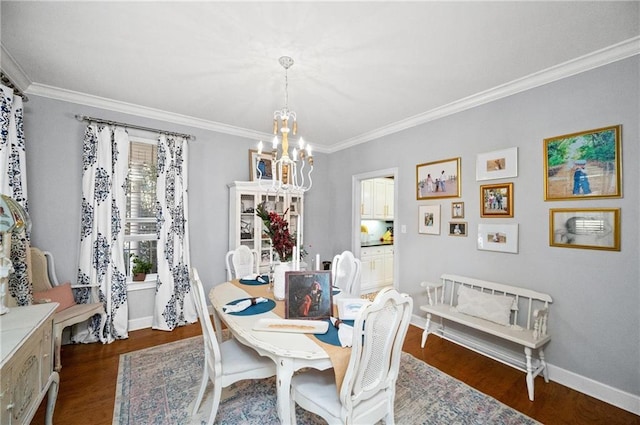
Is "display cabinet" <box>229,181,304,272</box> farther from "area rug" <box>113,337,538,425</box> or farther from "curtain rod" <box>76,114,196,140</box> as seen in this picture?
"area rug" <box>113,337,538,425</box>

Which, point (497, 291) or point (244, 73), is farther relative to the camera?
point (497, 291)

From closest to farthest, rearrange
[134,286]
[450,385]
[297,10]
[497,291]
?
[297,10] < [450,385] < [497,291] < [134,286]

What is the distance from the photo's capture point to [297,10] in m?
1.67

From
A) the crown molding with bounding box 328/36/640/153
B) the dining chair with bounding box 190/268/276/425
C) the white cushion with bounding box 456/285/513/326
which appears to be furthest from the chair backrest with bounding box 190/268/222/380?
the crown molding with bounding box 328/36/640/153

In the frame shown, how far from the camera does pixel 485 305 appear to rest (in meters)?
2.59

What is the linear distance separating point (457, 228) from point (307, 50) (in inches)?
94.7

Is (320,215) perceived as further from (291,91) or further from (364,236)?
(291,91)

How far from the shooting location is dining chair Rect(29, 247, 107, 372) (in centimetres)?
247

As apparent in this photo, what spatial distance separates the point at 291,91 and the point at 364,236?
3.25 metres

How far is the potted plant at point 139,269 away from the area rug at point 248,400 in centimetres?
104

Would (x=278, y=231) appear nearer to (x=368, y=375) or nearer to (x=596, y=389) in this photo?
(x=368, y=375)

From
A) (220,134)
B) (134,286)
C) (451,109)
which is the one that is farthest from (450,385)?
(220,134)

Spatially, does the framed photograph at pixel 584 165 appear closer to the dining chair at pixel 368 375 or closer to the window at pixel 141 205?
the dining chair at pixel 368 375

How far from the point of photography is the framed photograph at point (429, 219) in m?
3.25
